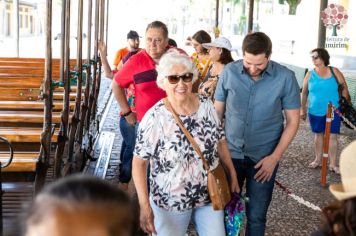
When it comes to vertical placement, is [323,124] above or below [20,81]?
below

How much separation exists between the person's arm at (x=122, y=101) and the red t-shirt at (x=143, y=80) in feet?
0.51

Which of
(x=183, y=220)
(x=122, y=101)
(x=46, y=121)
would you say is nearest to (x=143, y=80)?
(x=122, y=101)

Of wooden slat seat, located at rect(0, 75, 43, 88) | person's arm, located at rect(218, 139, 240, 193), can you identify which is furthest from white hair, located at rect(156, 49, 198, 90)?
wooden slat seat, located at rect(0, 75, 43, 88)

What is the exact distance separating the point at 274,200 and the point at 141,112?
6.96 ft

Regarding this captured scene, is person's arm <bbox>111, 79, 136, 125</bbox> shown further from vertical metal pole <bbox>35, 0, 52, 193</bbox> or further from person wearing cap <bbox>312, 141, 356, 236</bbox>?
person wearing cap <bbox>312, 141, 356, 236</bbox>

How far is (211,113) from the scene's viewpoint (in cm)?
316

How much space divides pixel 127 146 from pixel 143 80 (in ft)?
4.38

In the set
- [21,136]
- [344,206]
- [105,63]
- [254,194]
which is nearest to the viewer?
[344,206]

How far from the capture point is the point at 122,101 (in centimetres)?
500

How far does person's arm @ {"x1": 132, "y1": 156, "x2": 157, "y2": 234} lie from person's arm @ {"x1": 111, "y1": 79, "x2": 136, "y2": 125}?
182 cm

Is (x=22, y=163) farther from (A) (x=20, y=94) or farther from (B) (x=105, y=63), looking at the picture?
(B) (x=105, y=63)

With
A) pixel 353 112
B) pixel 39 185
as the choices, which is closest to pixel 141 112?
pixel 39 185

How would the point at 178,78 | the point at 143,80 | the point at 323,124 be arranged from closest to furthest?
the point at 178,78 < the point at 143,80 < the point at 323,124

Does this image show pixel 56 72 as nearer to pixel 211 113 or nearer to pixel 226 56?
pixel 226 56
